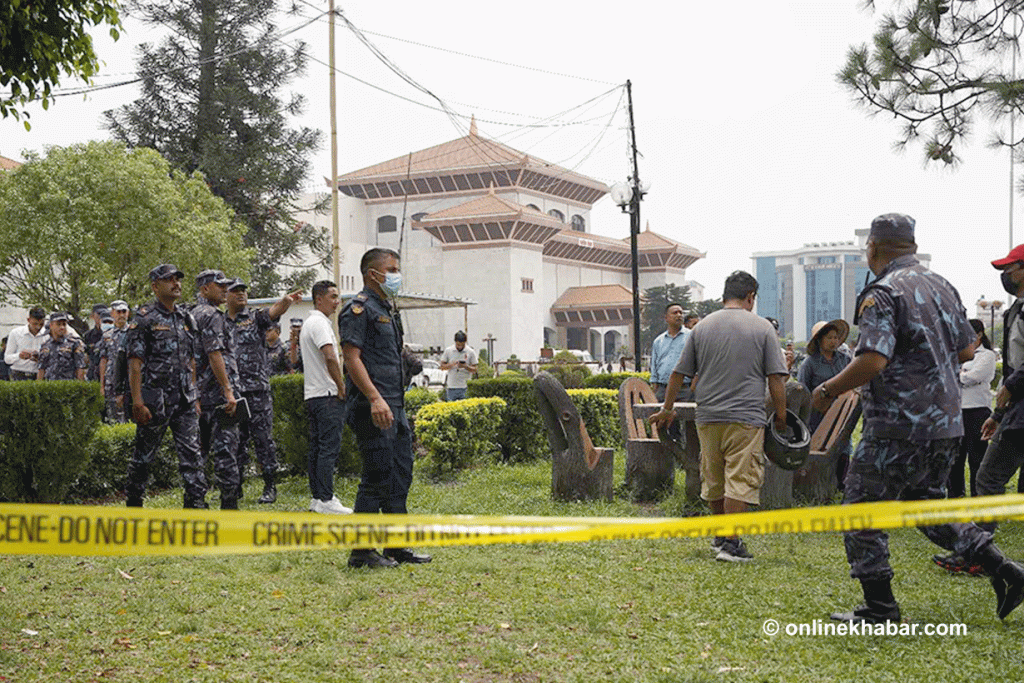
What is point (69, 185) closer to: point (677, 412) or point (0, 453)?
point (0, 453)

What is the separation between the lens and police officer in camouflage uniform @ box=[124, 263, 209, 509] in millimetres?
6297

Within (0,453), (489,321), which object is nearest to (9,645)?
(0,453)

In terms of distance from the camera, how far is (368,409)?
17.7ft

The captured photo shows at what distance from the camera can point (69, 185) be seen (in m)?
23.4

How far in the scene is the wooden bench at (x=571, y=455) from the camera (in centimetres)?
766

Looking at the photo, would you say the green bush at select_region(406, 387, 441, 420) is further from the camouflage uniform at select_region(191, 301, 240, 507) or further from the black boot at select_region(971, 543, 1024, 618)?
the black boot at select_region(971, 543, 1024, 618)

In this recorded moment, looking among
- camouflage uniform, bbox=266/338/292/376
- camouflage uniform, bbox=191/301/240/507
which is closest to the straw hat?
camouflage uniform, bbox=191/301/240/507

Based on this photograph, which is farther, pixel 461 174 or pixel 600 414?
pixel 461 174

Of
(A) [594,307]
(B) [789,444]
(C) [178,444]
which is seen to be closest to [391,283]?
(C) [178,444]

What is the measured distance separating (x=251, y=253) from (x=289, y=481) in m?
20.8

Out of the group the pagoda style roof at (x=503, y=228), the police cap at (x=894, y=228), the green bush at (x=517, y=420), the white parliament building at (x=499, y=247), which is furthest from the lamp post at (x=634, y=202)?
the white parliament building at (x=499, y=247)

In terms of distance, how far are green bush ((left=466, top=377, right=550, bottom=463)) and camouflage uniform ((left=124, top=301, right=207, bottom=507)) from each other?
4.86 metres

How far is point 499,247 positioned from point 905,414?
51586mm

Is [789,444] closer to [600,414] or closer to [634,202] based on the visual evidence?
[600,414]
